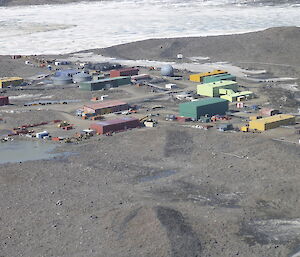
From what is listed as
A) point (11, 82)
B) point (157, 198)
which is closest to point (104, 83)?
point (11, 82)

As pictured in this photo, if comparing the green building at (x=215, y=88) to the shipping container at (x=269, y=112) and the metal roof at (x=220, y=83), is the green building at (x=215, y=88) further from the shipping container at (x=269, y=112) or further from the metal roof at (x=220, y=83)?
the shipping container at (x=269, y=112)

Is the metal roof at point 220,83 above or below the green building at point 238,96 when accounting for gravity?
above

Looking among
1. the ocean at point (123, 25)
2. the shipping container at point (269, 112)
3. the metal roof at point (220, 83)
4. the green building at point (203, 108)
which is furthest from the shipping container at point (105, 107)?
the ocean at point (123, 25)

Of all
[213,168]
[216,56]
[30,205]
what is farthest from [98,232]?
[216,56]

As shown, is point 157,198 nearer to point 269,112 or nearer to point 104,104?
point 269,112

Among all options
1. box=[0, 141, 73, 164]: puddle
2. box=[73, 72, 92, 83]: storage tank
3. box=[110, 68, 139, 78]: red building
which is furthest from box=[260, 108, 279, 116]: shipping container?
box=[73, 72, 92, 83]: storage tank

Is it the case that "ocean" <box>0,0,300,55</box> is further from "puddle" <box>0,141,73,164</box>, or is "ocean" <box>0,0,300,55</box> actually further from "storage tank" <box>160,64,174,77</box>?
"puddle" <box>0,141,73,164</box>
